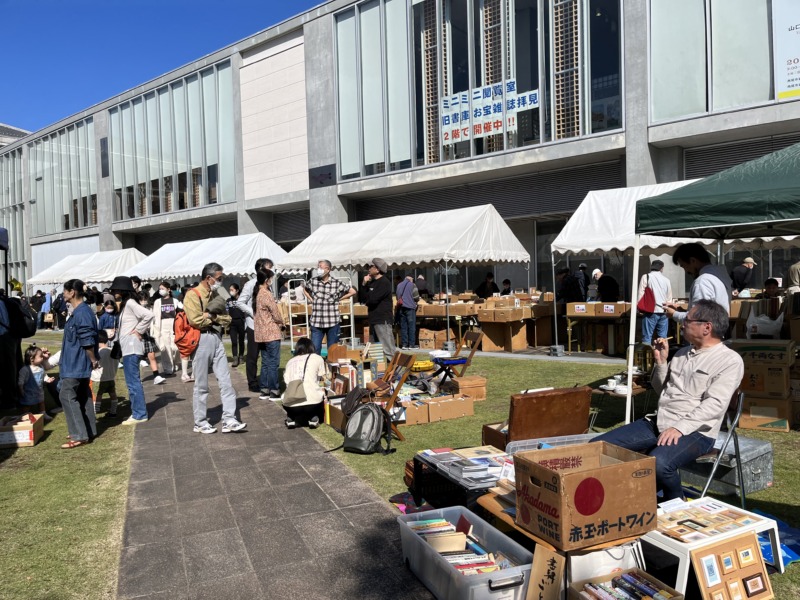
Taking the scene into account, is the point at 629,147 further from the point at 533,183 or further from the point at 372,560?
the point at 372,560

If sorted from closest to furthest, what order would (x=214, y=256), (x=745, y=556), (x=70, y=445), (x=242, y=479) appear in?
(x=745, y=556)
(x=242, y=479)
(x=70, y=445)
(x=214, y=256)

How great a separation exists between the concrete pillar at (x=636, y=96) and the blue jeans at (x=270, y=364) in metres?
11.2

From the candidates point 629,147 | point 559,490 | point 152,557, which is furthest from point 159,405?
point 629,147

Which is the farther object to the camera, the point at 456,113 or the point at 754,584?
the point at 456,113

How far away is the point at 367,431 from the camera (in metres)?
5.86

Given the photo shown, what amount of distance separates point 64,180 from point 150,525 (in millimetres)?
39182

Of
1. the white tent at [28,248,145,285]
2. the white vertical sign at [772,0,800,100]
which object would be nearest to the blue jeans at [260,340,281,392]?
the white vertical sign at [772,0,800,100]

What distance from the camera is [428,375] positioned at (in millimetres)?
8539

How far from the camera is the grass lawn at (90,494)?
357 centimetres

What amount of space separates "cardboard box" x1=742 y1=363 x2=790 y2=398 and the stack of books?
434 centimetres

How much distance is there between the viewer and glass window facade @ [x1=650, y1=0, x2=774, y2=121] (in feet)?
46.2

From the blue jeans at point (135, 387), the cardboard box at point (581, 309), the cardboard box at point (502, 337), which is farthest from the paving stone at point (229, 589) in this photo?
the cardboard box at point (502, 337)

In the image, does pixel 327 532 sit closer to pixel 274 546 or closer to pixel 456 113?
→ pixel 274 546

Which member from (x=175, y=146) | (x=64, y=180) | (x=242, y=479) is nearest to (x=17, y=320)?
(x=242, y=479)
